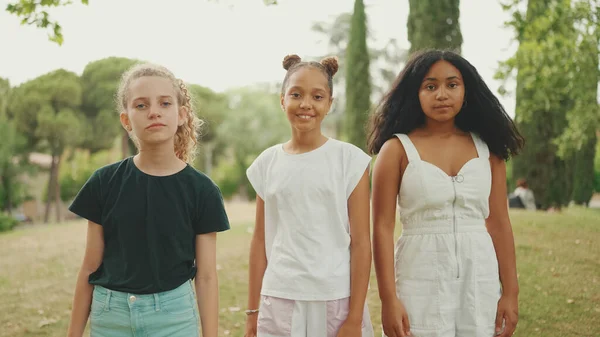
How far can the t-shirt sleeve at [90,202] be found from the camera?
210cm

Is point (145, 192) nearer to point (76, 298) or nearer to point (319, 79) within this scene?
point (76, 298)

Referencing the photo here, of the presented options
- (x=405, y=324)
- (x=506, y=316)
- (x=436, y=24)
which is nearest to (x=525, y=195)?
(x=436, y=24)

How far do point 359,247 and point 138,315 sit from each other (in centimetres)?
83

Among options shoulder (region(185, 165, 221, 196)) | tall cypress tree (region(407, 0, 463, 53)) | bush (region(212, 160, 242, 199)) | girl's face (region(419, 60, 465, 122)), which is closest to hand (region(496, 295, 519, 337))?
A: girl's face (region(419, 60, 465, 122))

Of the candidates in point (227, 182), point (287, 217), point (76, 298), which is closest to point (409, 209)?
point (287, 217)

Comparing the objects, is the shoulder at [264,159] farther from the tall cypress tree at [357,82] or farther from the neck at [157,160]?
the tall cypress tree at [357,82]

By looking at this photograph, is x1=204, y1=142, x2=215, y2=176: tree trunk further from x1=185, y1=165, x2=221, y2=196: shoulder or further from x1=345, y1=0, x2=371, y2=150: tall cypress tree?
x1=185, y1=165, x2=221, y2=196: shoulder

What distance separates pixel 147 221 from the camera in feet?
6.78

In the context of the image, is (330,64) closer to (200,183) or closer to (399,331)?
(200,183)

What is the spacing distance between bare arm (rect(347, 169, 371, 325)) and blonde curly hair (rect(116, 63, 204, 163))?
701 mm

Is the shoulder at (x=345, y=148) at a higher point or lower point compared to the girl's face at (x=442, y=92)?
lower

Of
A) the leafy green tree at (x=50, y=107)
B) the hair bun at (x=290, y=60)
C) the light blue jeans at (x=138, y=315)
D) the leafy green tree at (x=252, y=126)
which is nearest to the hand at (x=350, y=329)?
the light blue jeans at (x=138, y=315)

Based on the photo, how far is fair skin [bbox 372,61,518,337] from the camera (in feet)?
7.45

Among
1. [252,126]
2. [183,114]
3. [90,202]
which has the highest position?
[252,126]
